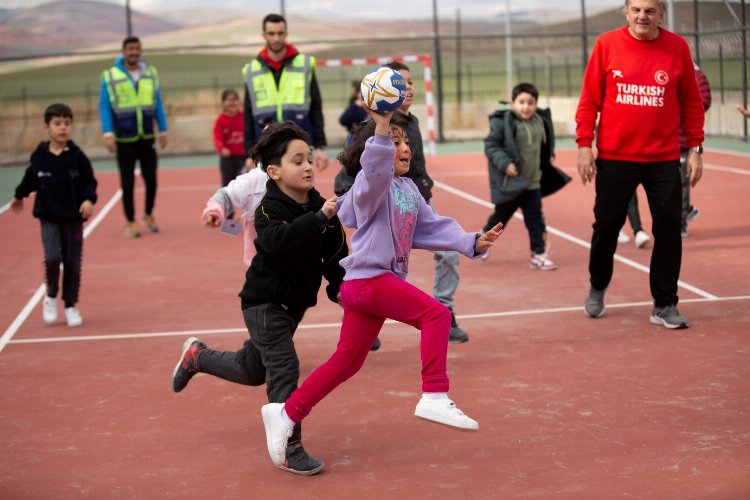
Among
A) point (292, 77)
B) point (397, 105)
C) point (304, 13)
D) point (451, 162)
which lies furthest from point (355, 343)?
point (304, 13)

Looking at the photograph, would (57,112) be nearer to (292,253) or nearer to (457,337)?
(457,337)

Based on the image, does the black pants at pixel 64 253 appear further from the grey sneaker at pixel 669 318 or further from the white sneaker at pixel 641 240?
the white sneaker at pixel 641 240

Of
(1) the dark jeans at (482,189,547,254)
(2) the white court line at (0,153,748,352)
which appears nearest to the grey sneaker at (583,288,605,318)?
(2) the white court line at (0,153,748,352)

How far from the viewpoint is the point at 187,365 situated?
6.39m

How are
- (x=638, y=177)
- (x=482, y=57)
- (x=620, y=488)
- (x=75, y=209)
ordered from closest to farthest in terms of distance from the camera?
(x=620, y=488)
(x=638, y=177)
(x=75, y=209)
(x=482, y=57)

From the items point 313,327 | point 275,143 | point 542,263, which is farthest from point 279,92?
point 275,143

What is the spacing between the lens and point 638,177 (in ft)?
26.9

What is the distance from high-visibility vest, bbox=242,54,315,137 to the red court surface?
5.09 feet

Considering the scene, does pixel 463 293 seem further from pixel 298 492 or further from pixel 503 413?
pixel 298 492

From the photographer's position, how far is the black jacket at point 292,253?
538cm

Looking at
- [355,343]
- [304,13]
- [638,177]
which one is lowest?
[355,343]

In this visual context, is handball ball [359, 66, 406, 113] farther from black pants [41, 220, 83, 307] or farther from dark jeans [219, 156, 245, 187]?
dark jeans [219, 156, 245, 187]

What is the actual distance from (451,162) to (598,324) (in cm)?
1414

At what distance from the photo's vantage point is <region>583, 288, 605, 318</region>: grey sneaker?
8.59 metres
